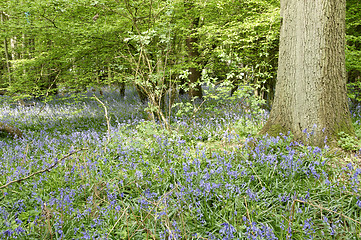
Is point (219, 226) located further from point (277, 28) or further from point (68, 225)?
point (277, 28)

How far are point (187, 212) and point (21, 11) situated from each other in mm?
6242

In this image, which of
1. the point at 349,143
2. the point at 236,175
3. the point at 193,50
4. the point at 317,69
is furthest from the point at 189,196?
the point at 193,50

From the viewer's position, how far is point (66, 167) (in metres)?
3.92

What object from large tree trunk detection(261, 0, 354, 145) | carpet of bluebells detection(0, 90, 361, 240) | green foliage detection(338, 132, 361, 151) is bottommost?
carpet of bluebells detection(0, 90, 361, 240)

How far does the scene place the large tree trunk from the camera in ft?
11.8

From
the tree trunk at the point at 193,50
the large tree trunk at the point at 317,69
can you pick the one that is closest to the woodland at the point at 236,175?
the large tree trunk at the point at 317,69

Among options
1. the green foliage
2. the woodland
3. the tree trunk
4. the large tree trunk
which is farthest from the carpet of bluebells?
the tree trunk

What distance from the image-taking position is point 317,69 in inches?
143

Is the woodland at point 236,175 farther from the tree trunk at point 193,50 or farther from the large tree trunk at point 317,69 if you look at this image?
the tree trunk at point 193,50

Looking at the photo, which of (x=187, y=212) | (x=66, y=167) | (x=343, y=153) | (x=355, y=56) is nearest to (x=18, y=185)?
(x=66, y=167)

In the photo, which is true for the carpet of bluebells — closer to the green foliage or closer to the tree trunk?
the green foliage

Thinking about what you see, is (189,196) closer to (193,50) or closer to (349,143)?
(349,143)

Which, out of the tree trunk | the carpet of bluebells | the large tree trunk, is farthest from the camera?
the tree trunk

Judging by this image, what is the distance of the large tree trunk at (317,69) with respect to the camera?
11.8 ft
